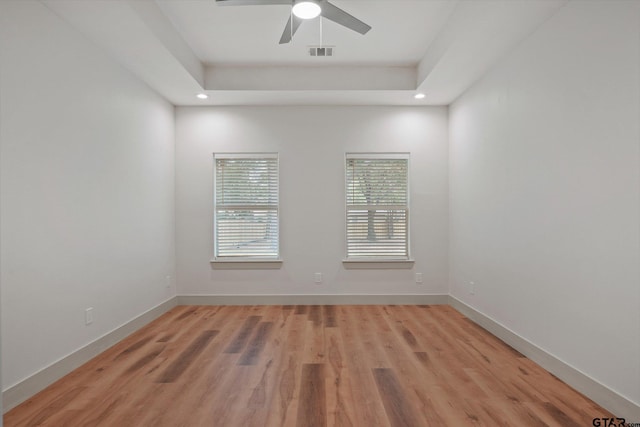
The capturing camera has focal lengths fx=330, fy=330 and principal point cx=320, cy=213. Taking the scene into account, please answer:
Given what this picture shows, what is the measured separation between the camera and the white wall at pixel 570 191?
200cm

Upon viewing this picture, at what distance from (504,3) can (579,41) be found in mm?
590

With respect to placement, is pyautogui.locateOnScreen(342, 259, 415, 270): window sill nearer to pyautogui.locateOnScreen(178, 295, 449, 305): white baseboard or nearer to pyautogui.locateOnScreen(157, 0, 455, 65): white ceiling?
pyautogui.locateOnScreen(178, 295, 449, 305): white baseboard

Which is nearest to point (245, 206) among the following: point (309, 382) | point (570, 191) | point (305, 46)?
point (305, 46)

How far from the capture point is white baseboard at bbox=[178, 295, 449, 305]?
4641mm

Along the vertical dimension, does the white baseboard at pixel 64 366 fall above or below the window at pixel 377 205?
below

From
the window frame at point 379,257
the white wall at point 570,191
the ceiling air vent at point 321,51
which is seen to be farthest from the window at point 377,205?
the ceiling air vent at point 321,51

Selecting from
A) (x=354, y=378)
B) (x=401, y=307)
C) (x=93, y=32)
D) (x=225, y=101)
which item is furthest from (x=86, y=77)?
(x=401, y=307)

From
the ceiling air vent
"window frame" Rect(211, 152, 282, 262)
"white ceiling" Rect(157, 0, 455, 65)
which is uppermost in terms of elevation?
"white ceiling" Rect(157, 0, 455, 65)

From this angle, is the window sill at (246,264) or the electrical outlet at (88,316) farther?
the window sill at (246,264)

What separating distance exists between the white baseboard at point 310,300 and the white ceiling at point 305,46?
2704 millimetres

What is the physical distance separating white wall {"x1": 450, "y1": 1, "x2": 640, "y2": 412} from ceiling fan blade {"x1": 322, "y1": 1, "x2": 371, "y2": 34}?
1.51 meters

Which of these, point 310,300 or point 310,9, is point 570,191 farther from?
point 310,300

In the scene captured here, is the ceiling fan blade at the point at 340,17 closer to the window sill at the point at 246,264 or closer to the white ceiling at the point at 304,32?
the white ceiling at the point at 304,32

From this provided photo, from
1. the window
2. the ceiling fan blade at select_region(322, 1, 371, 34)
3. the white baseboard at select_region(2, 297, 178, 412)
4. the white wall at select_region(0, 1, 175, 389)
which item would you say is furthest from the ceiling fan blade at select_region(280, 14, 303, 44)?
the white baseboard at select_region(2, 297, 178, 412)
